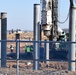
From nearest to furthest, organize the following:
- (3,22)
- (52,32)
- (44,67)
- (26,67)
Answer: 1. (44,67)
2. (26,67)
3. (3,22)
4. (52,32)

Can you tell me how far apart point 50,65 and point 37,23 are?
5195 millimetres

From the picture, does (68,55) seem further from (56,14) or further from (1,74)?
(56,14)

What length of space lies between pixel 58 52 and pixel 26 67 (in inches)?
115

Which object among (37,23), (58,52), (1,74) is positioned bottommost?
(1,74)

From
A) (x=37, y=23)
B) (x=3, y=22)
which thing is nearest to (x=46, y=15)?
(x=37, y=23)

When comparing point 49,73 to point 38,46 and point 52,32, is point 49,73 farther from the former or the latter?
point 52,32

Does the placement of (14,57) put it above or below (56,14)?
below

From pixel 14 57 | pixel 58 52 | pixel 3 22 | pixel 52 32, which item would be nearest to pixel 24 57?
pixel 14 57

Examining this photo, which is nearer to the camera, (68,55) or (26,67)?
(68,55)

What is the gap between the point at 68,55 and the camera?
45.9 feet

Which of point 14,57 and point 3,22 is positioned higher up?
point 3,22

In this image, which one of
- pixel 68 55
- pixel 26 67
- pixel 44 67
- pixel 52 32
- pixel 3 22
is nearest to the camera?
pixel 68 55

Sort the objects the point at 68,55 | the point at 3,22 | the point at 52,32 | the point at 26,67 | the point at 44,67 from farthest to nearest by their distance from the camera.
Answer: the point at 52,32
the point at 3,22
the point at 26,67
the point at 44,67
the point at 68,55

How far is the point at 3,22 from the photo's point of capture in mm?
20453
